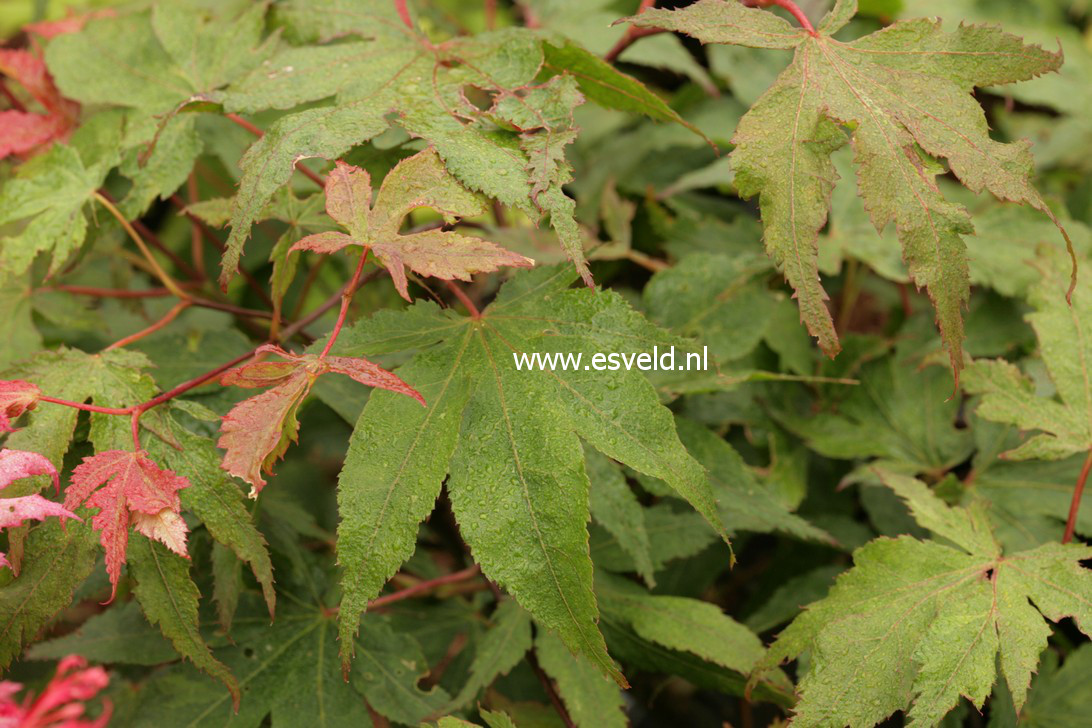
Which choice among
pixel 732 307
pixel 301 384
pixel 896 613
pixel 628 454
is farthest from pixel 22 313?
pixel 896 613

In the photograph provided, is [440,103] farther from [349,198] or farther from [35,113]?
[35,113]

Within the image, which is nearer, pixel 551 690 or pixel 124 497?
pixel 124 497

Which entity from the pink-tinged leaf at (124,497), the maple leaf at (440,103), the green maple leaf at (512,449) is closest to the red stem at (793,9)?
the maple leaf at (440,103)

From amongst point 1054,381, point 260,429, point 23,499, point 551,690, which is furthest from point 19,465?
point 1054,381

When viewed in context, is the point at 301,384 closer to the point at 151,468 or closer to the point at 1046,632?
the point at 151,468

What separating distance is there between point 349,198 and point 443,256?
108 millimetres

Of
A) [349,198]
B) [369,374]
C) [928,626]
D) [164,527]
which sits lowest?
[928,626]

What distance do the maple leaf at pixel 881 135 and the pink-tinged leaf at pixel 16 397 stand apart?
674mm

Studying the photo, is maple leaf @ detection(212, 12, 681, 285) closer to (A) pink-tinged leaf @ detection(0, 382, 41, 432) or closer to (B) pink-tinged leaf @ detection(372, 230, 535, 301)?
(B) pink-tinged leaf @ detection(372, 230, 535, 301)

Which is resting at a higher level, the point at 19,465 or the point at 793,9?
the point at 793,9

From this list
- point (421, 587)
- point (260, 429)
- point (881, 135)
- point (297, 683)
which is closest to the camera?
point (260, 429)

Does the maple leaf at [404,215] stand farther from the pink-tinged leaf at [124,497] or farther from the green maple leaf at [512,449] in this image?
the pink-tinged leaf at [124,497]

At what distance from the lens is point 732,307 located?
1.21 m

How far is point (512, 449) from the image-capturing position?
80 centimetres
